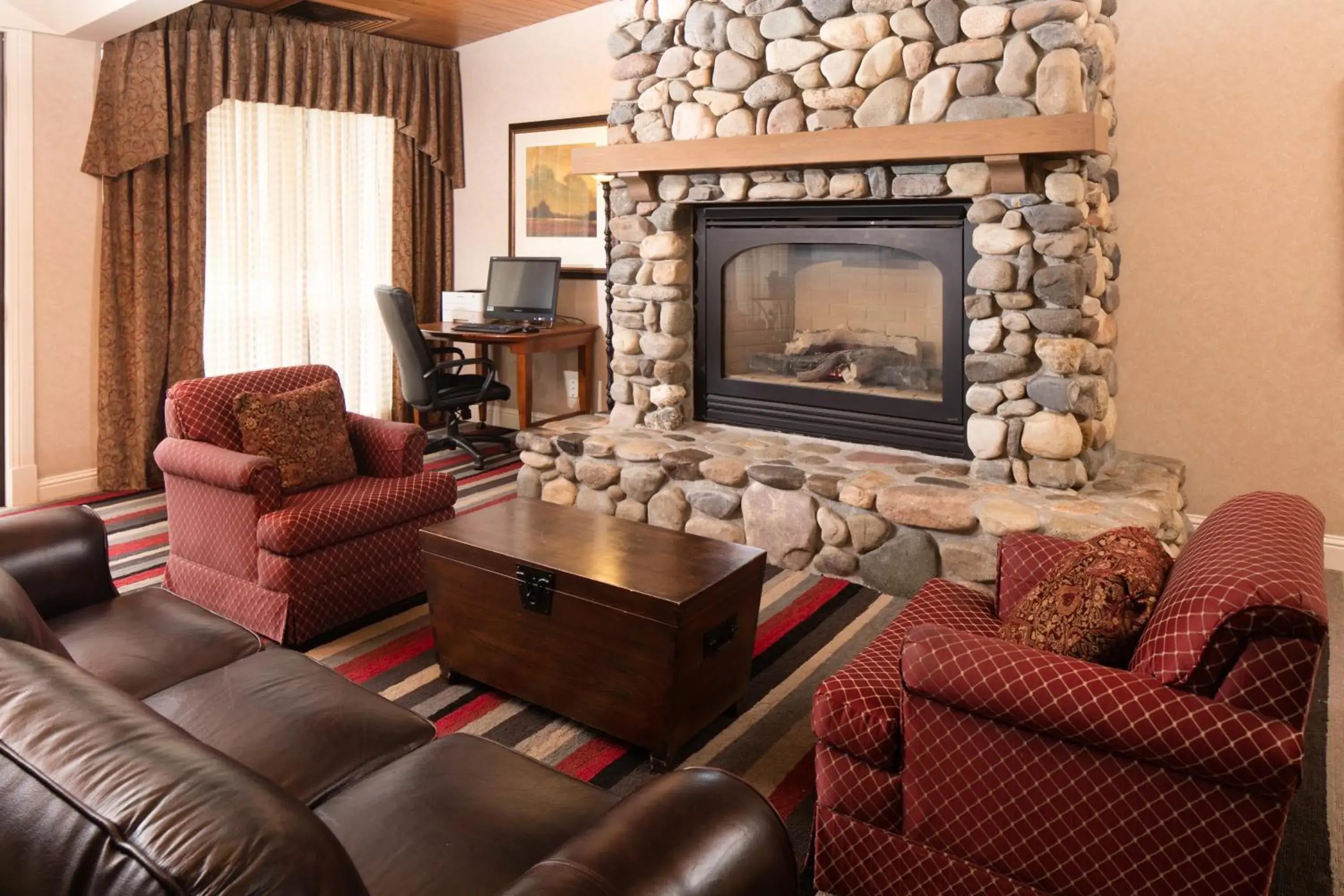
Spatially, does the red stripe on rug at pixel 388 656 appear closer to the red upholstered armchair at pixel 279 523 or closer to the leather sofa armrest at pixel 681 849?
the red upholstered armchair at pixel 279 523

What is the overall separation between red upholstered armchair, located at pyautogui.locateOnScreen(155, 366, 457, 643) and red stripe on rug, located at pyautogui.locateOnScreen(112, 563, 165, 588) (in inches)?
13.5

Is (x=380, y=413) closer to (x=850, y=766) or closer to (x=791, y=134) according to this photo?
(x=791, y=134)

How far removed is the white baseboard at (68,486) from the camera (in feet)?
15.6

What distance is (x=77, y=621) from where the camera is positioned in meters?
2.24

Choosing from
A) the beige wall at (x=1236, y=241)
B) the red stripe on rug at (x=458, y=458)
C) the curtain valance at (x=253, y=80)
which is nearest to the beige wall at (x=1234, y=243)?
the beige wall at (x=1236, y=241)

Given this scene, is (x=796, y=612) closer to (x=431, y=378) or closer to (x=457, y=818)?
(x=457, y=818)

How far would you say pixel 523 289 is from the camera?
5.96 metres

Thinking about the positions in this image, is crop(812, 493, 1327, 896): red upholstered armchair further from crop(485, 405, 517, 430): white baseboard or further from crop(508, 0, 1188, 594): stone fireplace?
crop(485, 405, 517, 430): white baseboard

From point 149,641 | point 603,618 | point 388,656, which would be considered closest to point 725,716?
point 603,618

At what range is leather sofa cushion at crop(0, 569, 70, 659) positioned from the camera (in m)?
1.57

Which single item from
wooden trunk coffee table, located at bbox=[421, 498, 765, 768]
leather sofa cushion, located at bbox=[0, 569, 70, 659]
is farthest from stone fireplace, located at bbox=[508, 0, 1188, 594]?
leather sofa cushion, located at bbox=[0, 569, 70, 659]

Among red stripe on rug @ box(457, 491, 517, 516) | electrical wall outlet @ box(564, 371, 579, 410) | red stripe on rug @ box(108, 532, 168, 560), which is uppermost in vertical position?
electrical wall outlet @ box(564, 371, 579, 410)

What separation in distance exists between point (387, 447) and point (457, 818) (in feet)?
7.53

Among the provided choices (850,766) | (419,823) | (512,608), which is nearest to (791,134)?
(512,608)
